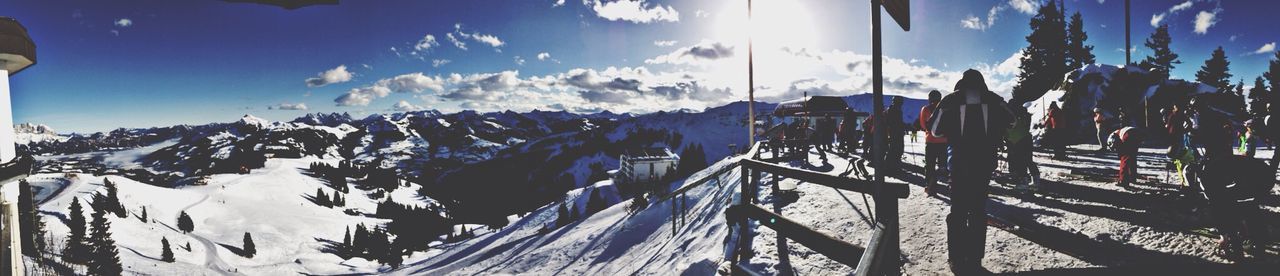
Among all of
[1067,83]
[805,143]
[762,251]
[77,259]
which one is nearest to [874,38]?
[762,251]

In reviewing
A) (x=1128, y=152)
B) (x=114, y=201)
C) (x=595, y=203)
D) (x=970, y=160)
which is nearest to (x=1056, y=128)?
(x=1128, y=152)

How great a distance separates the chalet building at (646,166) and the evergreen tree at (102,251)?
82692mm

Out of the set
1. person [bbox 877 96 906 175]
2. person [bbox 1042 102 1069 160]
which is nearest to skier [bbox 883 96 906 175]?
person [bbox 877 96 906 175]

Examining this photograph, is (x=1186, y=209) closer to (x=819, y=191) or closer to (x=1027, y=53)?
(x=819, y=191)

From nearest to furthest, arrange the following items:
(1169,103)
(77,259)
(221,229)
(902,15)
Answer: (902,15), (1169,103), (77,259), (221,229)

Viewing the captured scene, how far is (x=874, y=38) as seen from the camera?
11.6 feet

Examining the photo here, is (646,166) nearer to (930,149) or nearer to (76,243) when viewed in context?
(930,149)

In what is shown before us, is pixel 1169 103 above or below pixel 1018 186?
above

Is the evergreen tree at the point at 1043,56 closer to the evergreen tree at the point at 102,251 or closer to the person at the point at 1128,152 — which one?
the person at the point at 1128,152

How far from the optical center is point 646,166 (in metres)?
102

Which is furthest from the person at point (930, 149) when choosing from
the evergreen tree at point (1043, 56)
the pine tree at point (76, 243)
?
the pine tree at point (76, 243)

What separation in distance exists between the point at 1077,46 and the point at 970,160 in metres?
58.4

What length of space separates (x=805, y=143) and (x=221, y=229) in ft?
508

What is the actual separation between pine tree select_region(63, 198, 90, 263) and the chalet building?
95.3m
